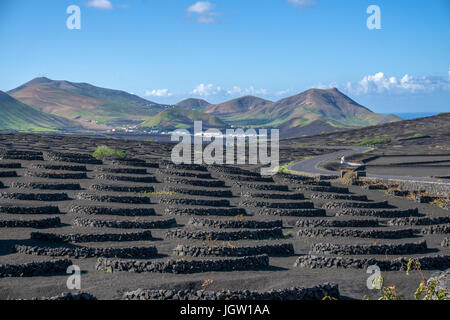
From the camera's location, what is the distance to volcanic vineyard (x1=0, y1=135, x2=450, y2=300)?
878 inches

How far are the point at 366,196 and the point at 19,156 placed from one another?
43537 millimetres

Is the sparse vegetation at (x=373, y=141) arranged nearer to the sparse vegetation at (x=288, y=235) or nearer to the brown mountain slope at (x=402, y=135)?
the brown mountain slope at (x=402, y=135)

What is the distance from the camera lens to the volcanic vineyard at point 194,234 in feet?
73.2

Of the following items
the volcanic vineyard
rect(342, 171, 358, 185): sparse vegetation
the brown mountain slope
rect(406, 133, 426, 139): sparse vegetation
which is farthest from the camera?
rect(406, 133, 426, 139): sparse vegetation

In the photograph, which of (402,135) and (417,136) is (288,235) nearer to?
(417,136)

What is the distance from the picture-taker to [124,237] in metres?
32.1

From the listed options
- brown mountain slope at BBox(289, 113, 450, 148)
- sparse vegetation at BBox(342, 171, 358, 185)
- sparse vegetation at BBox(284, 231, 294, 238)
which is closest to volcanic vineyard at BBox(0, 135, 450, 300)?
sparse vegetation at BBox(284, 231, 294, 238)

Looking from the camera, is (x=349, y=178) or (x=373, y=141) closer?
(x=349, y=178)

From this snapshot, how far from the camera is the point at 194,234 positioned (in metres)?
33.4

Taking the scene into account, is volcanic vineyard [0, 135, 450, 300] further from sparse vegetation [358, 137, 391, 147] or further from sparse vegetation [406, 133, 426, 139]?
sparse vegetation [406, 133, 426, 139]

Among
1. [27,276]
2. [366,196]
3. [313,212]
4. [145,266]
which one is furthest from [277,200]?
[27,276]

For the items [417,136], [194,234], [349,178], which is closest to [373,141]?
[417,136]

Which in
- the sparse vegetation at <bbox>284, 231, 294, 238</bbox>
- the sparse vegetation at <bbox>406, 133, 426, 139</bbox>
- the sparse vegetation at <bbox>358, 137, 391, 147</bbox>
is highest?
the sparse vegetation at <bbox>406, 133, 426, 139</bbox>
